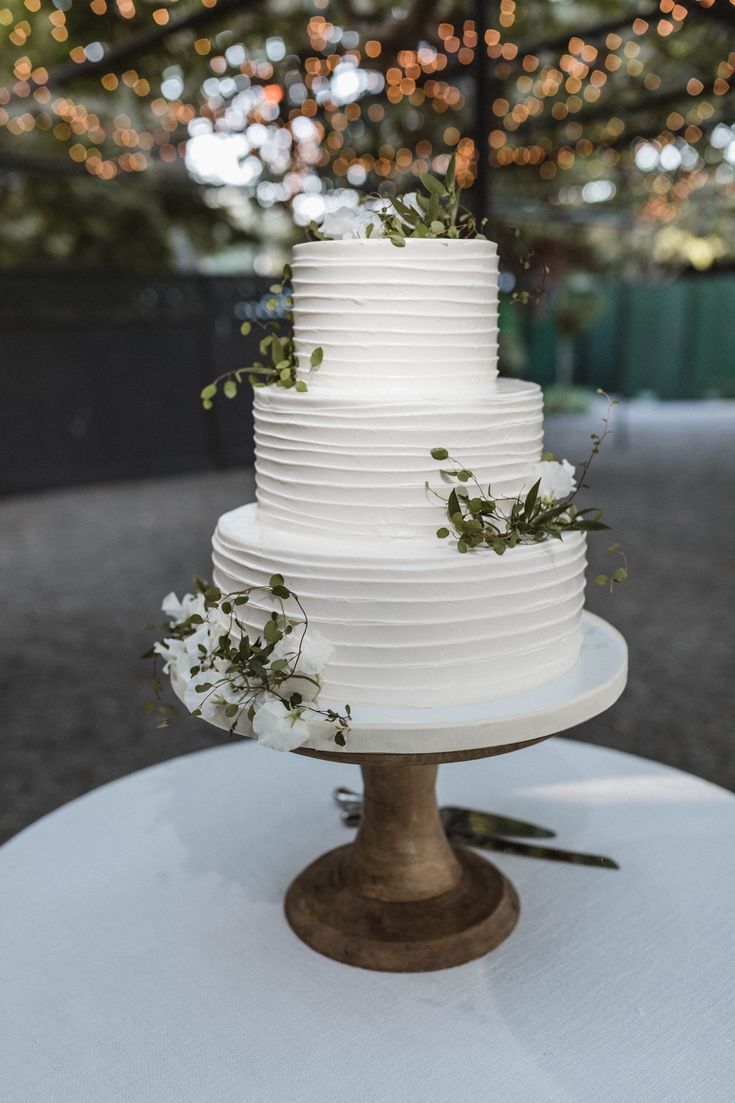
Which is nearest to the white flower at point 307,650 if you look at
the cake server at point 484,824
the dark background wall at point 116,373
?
the cake server at point 484,824

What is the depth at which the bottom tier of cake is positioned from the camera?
115 cm

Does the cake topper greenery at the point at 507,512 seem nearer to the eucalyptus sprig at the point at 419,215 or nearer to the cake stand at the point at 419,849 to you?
the cake stand at the point at 419,849

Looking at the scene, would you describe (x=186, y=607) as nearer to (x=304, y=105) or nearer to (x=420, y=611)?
(x=420, y=611)

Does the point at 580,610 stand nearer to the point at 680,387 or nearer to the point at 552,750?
the point at 552,750

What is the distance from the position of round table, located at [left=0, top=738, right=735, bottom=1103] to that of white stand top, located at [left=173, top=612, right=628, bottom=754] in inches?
12.6

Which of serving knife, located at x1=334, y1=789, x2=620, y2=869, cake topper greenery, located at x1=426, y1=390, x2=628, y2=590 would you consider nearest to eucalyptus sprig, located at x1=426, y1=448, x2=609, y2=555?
cake topper greenery, located at x1=426, y1=390, x2=628, y2=590

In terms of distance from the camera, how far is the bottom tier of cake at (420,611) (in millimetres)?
1146

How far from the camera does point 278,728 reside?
1091 millimetres

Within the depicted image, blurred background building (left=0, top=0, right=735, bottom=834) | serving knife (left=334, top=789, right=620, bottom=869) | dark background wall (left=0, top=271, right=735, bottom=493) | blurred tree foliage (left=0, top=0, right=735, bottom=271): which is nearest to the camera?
serving knife (left=334, top=789, right=620, bottom=869)

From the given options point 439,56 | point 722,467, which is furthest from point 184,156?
point 722,467

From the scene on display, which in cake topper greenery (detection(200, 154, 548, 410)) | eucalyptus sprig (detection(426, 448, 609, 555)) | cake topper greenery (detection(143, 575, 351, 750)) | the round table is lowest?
the round table

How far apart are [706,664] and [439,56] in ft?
11.9

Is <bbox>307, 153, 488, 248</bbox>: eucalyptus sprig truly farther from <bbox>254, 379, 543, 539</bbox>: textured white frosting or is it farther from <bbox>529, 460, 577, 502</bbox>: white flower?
<bbox>529, 460, 577, 502</bbox>: white flower

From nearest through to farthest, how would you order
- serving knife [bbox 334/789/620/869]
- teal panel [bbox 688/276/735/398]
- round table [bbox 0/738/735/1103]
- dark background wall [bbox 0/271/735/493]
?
round table [bbox 0/738/735/1103] → serving knife [bbox 334/789/620/869] → dark background wall [bbox 0/271/735/493] → teal panel [bbox 688/276/735/398]
